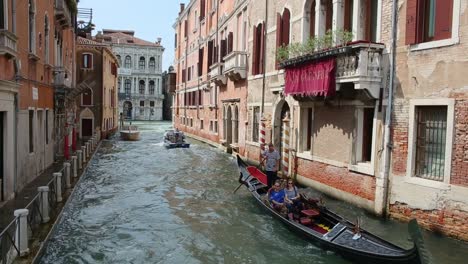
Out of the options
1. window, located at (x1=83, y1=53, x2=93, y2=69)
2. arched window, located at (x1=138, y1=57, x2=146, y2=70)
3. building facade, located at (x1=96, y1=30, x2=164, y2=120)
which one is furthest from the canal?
arched window, located at (x1=138, y1=57, x2=146, y2=70)

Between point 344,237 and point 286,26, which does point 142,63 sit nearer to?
point 286,26

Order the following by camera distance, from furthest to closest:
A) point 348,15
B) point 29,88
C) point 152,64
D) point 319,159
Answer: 1. point 152,64
2. point 319,159
3. point 29,88
4. point 348,15

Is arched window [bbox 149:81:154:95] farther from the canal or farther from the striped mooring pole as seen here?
the striped mooring pole

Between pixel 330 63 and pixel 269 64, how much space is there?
18.7 feet

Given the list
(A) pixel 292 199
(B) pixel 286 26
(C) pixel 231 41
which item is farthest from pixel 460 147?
(C) pixel 231 41

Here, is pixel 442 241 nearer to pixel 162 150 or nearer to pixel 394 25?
pixel 394 25

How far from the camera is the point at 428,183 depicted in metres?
7.89

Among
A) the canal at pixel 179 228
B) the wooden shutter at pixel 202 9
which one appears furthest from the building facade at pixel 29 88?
the wooden shutter at pixel 202 9

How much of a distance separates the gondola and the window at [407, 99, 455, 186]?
1.73 meters

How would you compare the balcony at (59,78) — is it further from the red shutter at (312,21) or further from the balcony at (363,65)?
the balcony at (363,65)

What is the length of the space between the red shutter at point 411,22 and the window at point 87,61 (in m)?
22.3

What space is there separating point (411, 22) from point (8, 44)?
→ 23.3 ft

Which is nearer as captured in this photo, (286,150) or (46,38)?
(46,38)

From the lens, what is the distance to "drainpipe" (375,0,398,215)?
8.73 metres
